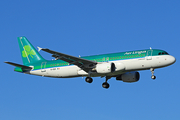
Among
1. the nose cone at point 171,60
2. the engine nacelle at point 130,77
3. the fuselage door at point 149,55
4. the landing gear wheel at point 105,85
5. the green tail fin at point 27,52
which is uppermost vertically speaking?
the green tail fin at point 27,52

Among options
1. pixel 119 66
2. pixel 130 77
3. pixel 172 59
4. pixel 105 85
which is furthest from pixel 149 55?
pixel 105 85

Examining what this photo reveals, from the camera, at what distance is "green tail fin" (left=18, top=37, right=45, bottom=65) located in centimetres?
5899

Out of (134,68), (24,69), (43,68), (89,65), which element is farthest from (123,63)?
(24,69)

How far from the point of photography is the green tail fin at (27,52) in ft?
194

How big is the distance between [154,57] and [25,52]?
2417 cm

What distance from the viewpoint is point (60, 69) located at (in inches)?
2128

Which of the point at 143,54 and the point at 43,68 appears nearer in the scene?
the point at 143,54

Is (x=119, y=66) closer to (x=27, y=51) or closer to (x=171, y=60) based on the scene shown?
(x=171, y=60)

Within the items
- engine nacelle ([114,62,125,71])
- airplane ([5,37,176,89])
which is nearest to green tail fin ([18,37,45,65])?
airplane ([5,37,176,89])

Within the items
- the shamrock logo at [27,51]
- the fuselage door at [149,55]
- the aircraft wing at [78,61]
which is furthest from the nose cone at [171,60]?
the shamrock logo at [27,51]

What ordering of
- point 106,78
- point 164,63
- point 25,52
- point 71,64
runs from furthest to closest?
point 25,52
point 106,78
point 71,64
point 164,63

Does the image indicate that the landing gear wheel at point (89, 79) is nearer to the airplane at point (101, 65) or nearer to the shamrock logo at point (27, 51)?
the airplane at point (101, 65)

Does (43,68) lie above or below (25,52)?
below

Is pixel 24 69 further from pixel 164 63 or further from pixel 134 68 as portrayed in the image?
pixel 164 63
